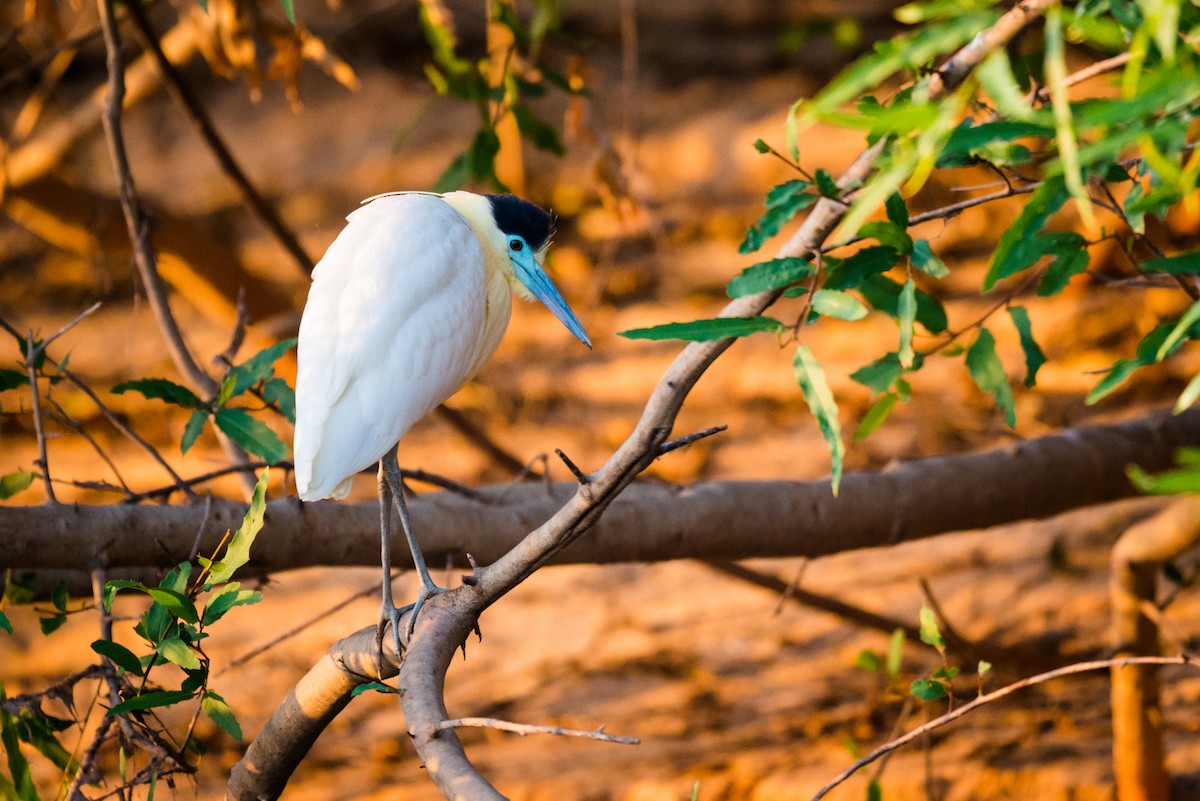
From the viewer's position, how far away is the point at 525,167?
346 centimetres

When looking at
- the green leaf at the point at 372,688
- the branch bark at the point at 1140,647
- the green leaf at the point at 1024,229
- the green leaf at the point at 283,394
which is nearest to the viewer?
the green leaf at the point at 1024,229

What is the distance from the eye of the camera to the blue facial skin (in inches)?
65.7

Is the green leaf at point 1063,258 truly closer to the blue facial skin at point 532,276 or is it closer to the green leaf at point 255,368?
the blue facial skin at point 532,276

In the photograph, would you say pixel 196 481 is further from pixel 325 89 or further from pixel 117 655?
pixel 325 89

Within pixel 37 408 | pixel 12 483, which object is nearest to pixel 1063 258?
pixel 37 408

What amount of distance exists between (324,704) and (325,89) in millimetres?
2749

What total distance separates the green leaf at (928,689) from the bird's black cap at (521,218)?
2.87ft

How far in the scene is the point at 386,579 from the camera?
1.49m

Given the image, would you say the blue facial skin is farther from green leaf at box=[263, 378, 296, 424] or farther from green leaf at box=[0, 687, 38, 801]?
green leaf at box=[0, 687, 38, 801]

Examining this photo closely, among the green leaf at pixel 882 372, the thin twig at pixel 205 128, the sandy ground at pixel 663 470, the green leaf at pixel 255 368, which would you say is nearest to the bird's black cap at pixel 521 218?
the green leaf at pixel 255 368

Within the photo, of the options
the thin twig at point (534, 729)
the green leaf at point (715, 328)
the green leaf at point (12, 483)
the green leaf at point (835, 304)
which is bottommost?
the thin twig at point (534, 729)

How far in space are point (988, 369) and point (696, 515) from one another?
2.19 ft

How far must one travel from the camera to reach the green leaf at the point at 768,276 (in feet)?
3.00

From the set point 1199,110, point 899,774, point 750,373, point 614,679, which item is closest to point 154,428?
point 614,679
